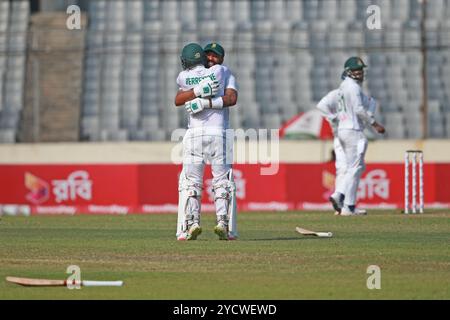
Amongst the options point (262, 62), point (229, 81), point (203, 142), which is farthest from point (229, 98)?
point (262, 62)

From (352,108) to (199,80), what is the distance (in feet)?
22.7

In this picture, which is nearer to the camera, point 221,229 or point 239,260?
point 239,260

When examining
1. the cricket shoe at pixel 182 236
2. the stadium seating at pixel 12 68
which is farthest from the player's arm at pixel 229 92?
the stadium seating at pixel 12 68

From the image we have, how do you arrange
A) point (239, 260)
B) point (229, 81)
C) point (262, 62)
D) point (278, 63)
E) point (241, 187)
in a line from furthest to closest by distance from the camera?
point (262, 62) < point (278, 63) < point (241, 187) < point (229, 81) < point (239, 260)

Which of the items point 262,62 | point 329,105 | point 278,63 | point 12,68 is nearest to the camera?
point 329,105

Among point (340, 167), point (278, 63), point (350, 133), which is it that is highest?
point (278, 63)

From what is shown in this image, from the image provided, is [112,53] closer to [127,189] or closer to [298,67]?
[298,67]

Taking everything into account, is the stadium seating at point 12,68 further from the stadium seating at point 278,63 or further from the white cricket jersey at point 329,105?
the white cricket jersey at point 329,105

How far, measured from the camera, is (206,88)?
14984mm

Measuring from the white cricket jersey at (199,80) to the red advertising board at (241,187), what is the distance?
12.4 m

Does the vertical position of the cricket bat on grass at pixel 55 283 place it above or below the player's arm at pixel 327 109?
below

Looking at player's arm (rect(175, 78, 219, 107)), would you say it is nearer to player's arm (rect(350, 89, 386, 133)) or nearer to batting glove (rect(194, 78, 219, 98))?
batting glove (rect(194, 78, 219, 98))

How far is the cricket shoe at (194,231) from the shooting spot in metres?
15.1

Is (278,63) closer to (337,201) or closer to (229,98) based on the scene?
(337,201)
